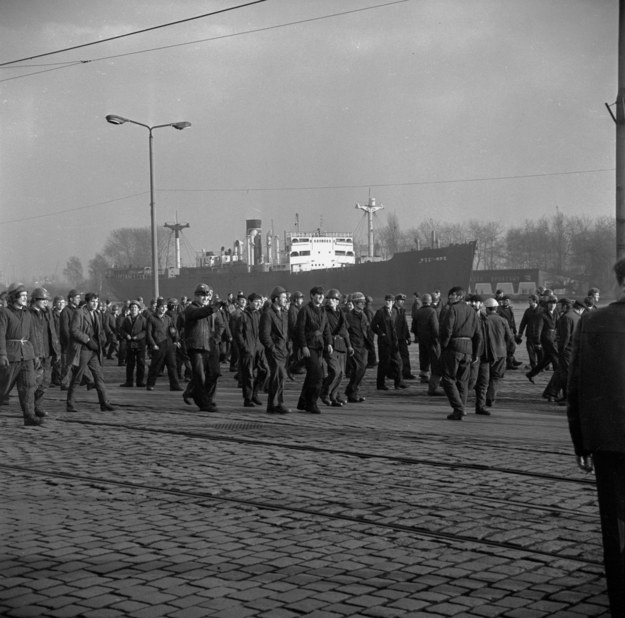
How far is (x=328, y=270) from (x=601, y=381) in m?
59.5

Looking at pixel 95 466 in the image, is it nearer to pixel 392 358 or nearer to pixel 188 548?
pixel 188 548

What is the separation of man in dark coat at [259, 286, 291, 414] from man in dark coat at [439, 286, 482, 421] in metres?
2.31

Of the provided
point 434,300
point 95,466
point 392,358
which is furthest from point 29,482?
point 434,300

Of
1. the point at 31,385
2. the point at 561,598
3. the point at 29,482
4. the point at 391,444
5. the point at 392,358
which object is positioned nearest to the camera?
the point at 561,598

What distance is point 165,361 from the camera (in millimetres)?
17797

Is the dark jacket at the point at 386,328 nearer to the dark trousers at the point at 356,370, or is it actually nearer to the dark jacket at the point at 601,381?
the dark trousers at the point at 356,370

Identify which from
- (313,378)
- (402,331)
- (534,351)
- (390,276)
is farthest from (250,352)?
(390,276)

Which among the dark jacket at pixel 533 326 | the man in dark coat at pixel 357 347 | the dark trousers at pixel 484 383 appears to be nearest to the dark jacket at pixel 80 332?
the man in dark coat at pixel 357 347

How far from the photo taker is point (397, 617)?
4.25 meters

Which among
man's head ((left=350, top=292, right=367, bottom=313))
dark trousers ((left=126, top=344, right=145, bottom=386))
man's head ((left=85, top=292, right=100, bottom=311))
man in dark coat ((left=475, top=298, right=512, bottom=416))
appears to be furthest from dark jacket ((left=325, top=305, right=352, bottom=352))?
dark trousers ((left=126, top=344, right=145, bottom=386))

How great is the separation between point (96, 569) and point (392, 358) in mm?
12231

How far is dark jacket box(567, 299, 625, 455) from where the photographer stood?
13.2 ft

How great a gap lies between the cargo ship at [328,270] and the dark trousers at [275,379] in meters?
50.1

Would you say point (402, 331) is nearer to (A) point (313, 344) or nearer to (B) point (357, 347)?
(B) point (357, 347)
